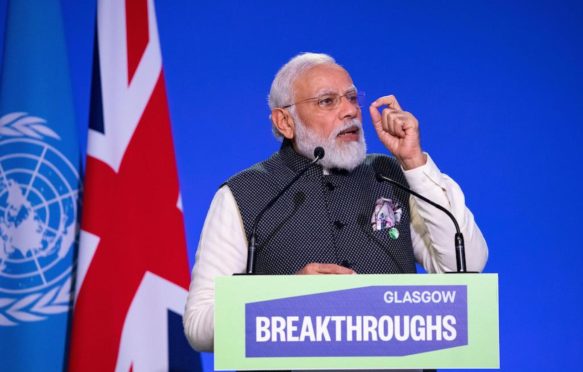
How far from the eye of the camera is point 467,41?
302 centimetres

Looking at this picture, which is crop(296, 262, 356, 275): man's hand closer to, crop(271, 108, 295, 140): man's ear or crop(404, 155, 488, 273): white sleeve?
crop(404, 155, 488, 273): white sleeve

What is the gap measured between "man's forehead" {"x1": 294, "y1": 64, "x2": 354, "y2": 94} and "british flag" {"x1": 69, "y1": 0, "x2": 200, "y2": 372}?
76 cm

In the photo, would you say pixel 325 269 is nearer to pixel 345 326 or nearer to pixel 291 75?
pixel 345 326

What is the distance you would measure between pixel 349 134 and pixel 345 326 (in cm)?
80

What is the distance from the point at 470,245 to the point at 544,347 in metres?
1.28

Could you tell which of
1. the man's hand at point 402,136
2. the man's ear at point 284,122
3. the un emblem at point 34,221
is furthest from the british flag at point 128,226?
the man's hand at point 402,136

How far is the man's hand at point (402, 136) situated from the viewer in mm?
1945

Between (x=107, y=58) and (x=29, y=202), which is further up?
(x=107, y=58)

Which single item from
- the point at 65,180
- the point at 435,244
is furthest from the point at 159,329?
the point at 435,244

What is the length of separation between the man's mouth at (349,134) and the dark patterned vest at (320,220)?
0.11m

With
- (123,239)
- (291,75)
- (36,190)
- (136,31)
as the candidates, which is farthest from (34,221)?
(291,75)

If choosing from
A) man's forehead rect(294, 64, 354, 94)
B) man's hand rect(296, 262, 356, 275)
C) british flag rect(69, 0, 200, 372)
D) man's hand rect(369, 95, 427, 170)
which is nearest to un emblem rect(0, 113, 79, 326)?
british flag rect(69, 0, 200, 372)

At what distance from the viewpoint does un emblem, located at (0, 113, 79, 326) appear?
8.79ft

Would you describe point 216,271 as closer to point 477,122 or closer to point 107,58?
point 107,58
